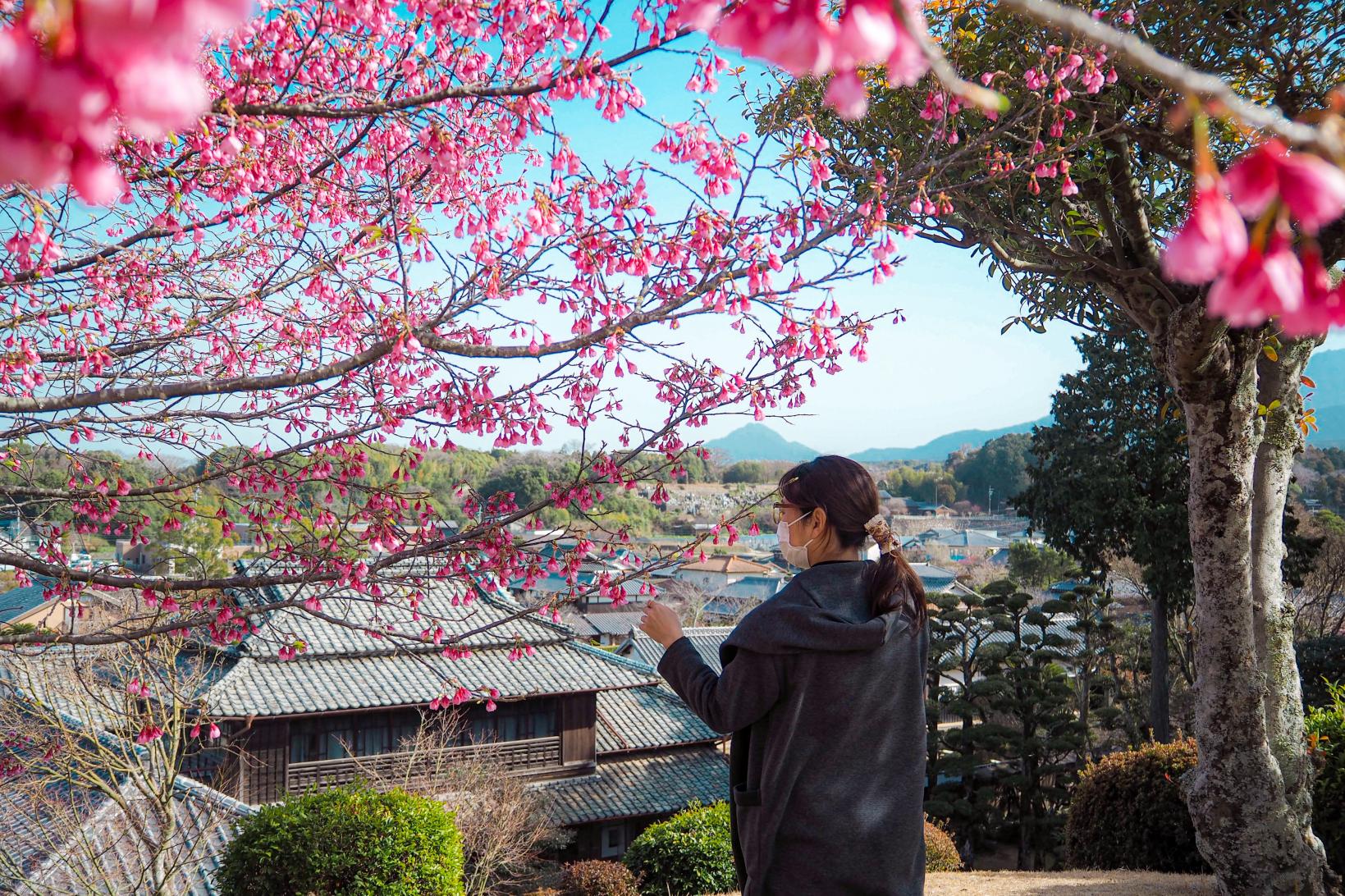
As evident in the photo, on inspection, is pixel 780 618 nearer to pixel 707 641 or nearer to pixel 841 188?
pixel 841 188

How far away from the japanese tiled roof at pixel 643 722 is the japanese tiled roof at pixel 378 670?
3.31ft

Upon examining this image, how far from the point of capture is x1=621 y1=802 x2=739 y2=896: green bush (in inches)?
416

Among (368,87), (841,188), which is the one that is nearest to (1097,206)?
(841,188)

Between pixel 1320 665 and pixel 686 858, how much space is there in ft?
26.0

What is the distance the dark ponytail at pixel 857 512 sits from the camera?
77.2 inches

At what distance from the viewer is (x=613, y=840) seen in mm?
14625

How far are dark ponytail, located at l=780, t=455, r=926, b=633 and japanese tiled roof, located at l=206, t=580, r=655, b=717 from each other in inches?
396

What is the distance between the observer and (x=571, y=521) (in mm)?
3484

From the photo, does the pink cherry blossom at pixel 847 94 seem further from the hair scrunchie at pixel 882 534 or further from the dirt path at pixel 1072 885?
the dirt path at pixel 1072 885

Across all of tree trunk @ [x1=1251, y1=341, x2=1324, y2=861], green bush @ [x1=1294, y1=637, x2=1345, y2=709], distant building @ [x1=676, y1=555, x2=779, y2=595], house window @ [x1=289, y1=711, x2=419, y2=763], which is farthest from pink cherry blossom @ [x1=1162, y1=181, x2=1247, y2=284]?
distant building @ [x1=676, y1=555, x2=779, y2=595]

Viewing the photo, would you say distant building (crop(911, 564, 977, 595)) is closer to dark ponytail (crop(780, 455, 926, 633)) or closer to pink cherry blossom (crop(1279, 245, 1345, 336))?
dark ponytail (crop(780, 455, 926, 633))

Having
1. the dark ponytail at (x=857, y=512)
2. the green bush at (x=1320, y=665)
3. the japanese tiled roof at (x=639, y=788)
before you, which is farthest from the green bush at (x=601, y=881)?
the dark ponytail at (x=857, y=512)

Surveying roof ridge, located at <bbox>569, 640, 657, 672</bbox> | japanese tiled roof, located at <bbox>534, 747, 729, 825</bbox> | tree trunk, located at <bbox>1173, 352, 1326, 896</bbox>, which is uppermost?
tree trunk, located at <bbox>1173, 352, 1326, 896</bbox>

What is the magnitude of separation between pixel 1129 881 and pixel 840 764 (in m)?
5.52
